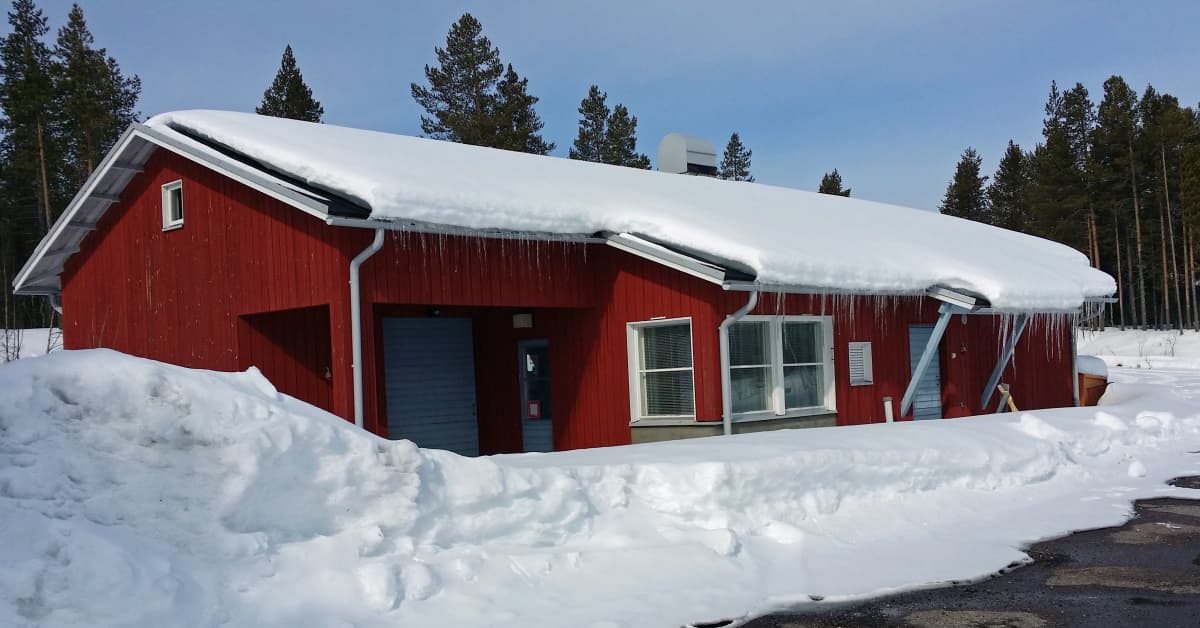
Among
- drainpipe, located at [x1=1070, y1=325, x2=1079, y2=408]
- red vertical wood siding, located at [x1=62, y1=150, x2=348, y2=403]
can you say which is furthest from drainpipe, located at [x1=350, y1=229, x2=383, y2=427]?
drainpipe, located at [x1=1070, y1=325, x2=1079, y2=408]

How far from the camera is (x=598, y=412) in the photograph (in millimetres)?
13570

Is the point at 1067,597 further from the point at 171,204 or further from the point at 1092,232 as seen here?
the point at 1092,232

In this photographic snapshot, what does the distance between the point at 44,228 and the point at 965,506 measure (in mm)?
42513

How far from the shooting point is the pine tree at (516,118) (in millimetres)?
39031

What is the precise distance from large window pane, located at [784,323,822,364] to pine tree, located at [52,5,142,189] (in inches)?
1362

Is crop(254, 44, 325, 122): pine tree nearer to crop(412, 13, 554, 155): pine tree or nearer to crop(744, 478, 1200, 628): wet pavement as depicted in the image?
crop(412, 13, 554, 155): pine tree

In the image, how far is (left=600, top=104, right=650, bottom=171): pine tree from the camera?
154ft

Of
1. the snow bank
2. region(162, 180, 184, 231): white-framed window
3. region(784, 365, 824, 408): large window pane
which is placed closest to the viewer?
region(162, 180, 184, 231): white-framed window

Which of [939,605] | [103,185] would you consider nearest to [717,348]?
[939,605]

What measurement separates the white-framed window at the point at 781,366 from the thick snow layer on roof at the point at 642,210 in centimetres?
83

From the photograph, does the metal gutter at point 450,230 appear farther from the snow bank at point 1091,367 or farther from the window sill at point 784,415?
the snow bank at point 1091,367

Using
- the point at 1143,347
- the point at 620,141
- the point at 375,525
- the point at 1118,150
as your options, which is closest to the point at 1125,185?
the point at 1118,150

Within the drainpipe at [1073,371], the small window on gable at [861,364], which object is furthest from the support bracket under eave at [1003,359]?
the small window on gable at [861,364]

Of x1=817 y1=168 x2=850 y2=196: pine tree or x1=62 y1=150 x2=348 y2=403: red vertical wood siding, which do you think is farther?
x1=817 y1=168 x2=850 y2=196: pine tree
